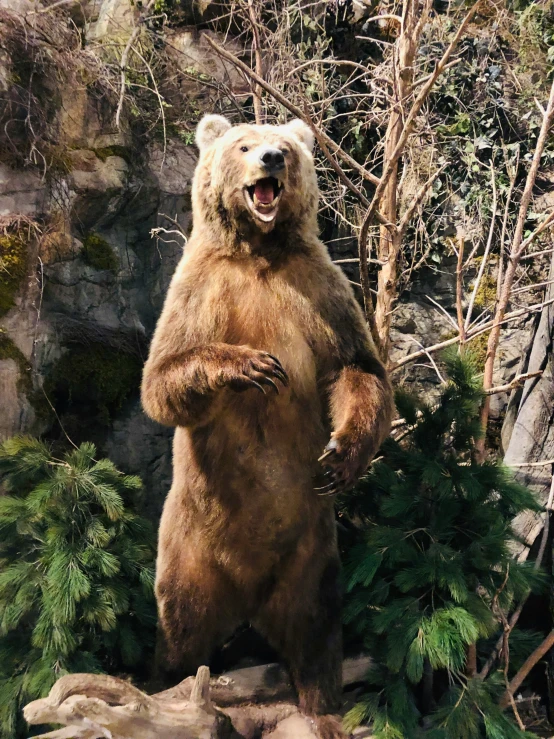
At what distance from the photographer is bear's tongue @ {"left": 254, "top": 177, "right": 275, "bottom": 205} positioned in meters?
2.91

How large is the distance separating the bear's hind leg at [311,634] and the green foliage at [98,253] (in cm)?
293

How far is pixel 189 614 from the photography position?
3.09 m

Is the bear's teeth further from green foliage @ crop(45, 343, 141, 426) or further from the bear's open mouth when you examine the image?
green foliage @ crop(45, 343, 141, 426)

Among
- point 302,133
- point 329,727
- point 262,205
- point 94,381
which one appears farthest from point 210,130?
point 329,727

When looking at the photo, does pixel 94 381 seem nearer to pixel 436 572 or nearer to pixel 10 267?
pixel 10 267

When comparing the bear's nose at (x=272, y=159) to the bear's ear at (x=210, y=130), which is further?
the bear's ear at (x=210, y=130)

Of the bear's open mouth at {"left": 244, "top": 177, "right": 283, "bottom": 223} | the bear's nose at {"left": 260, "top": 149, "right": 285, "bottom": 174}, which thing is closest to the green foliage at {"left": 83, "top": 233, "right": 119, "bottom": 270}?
the bear's open mouth at {"left": 244, "top": 177, "right": 283, "bottom": 223}

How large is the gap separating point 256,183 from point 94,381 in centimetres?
246

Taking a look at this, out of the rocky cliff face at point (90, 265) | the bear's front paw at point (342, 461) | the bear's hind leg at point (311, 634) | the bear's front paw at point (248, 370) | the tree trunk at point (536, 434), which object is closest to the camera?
the bear's front paw at point (248, 370)

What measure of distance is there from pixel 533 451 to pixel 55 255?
3.39 m

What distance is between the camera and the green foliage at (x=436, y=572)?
2.83 m

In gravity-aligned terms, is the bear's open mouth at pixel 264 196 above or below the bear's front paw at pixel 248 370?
above

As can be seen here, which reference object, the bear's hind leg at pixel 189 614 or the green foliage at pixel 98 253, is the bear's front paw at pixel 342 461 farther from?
the green foliage at pixel 98 253

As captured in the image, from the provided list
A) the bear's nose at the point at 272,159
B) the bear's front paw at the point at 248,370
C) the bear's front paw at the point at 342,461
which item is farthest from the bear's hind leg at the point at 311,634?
the bear's nose at the point at 272,159
